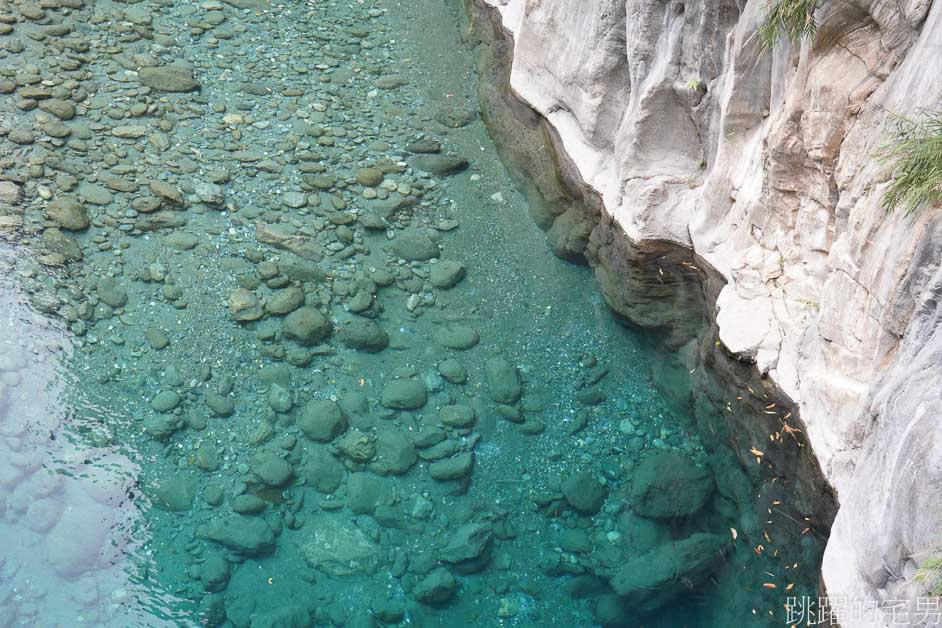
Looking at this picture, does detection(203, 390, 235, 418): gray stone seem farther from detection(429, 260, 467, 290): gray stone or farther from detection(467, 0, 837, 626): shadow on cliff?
detection(467, 0, 837, 626): shadow on cliff

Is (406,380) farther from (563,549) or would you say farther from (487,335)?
(563,549)

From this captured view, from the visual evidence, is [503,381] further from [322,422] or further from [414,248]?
[414,248]

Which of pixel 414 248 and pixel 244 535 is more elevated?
pixel 414 248

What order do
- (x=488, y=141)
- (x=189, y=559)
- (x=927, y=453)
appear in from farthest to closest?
1. (x=488, y=141)
2. (x=189, y=559)
3. (x=927, y=453)

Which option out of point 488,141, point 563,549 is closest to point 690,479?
point 563,549

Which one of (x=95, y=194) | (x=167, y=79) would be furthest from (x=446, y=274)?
(x=167, y=79)

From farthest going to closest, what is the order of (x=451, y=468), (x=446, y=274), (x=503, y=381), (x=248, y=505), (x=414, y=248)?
1. (x=414, y=248)
2. (x=446, y=274)
3. (x=503, y=381)
4. (x=451, y=468)
5. (x=248, y=505)

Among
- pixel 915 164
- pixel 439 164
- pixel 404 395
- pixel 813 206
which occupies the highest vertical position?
pixel 915 164
